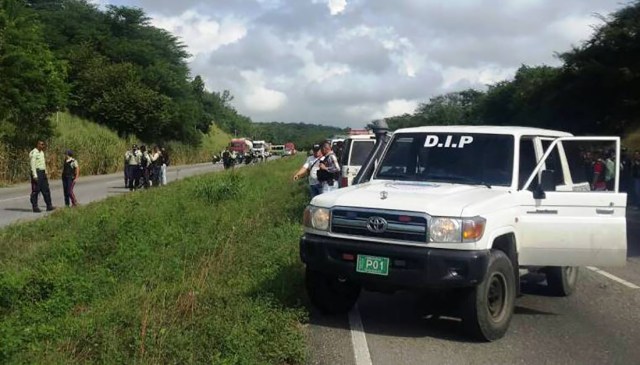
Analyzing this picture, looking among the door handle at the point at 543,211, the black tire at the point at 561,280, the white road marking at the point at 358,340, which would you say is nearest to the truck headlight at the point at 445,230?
the white road marking at the point at 358,340

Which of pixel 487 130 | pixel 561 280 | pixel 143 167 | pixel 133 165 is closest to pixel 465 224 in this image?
pixel 487 130

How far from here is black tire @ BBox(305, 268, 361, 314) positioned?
7.22 metres

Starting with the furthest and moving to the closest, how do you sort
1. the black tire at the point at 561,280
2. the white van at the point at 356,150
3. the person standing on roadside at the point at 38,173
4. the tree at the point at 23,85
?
the tree at the point at 23,85
the white van at the point at 356,150
the person standing on roadside at the point at 38,173
the black tire at the point at 561,280

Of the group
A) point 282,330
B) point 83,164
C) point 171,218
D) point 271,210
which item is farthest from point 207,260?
point 83,164

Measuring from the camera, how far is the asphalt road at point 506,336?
6.11 m

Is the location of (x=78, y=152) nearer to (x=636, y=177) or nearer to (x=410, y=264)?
(x=636, y=177)

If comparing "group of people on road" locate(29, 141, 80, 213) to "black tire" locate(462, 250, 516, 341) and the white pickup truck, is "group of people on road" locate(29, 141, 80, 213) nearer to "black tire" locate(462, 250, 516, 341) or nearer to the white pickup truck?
the white pickup truck

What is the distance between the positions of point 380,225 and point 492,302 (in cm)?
140

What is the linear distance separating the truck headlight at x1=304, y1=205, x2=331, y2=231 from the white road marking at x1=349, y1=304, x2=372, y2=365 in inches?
42.5

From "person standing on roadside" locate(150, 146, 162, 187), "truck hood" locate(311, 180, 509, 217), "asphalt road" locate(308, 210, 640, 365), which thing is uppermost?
"truck hood" locate(311, 180, 509, 217)

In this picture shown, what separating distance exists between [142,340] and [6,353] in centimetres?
117

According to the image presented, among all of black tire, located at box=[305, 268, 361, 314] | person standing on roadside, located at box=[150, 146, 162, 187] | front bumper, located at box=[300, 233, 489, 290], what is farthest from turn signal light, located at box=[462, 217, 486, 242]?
person standing on roadside, located at box=[150, 146, 162, 187]

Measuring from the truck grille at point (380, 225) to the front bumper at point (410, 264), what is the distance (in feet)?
0.31

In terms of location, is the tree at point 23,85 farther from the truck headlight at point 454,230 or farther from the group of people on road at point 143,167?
the truck headlight at point 454,230
